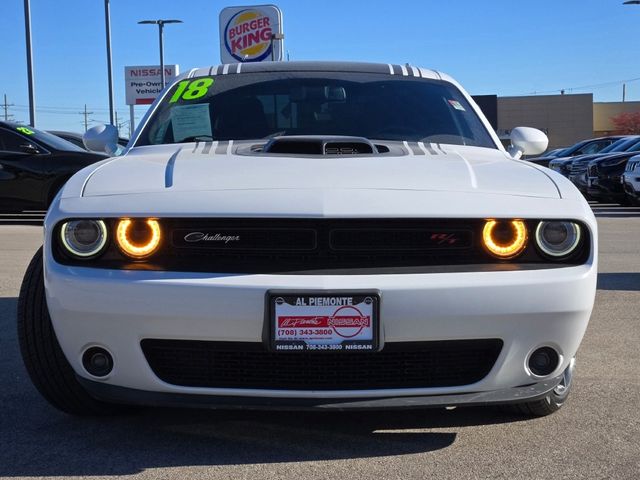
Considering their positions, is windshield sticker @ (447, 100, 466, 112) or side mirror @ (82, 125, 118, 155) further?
side mirror @ (82, 125, 118, 155)

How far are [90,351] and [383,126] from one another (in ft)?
6.45

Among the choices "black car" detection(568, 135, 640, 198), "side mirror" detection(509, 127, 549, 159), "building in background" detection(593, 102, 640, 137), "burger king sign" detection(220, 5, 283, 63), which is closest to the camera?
"side mirror" detection(509, 127, 549, 159)

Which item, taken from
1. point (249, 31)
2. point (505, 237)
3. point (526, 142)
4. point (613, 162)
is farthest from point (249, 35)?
point (505, 237)

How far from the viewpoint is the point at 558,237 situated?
2.81 m

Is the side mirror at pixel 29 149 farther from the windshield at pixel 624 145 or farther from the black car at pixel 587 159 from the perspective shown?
the windshield at pixel 624 145

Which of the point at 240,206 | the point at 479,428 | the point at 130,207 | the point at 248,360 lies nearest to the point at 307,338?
the point at 248,360

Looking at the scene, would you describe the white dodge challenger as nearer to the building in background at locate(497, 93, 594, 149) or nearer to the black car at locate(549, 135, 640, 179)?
the black car at locate(549, 135, 640, 179)

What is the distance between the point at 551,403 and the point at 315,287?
118 centimetres

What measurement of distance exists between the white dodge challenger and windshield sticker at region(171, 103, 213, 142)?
1.07 metres

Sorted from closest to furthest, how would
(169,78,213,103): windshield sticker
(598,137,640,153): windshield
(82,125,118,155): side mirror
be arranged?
(169,78,213,103): windshield sticker < (82,125,118,155): side mirror < (598,137,640,153): windshield

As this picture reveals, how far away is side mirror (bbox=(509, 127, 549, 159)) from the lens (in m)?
4.54

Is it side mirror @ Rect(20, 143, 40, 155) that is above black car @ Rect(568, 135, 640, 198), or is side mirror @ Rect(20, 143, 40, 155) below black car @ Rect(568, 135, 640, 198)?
above

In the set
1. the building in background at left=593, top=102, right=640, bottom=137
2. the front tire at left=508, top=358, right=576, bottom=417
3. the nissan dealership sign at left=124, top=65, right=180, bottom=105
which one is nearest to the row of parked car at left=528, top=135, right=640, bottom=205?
the front tire at left=508, top=358, right=576, bottom=417

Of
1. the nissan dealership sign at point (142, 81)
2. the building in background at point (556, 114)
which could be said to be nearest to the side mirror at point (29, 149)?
the nissan dealership sign at point (142, 81)
